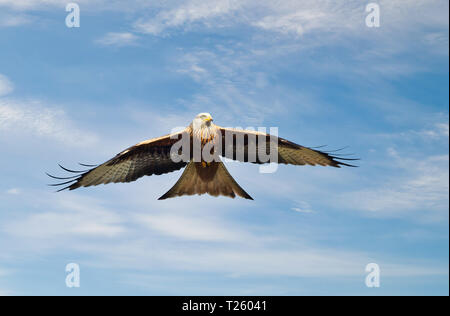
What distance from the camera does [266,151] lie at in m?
10.6

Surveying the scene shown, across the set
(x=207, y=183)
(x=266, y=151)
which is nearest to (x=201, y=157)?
(x=207, y=183)

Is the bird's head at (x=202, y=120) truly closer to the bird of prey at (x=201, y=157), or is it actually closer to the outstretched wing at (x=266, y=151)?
the bird of prey at (x=201, y=157)

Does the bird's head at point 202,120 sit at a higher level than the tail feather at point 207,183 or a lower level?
higher

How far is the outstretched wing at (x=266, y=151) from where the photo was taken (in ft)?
33.3

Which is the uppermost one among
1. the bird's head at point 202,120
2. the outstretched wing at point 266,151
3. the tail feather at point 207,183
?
the bird's head at point 202,120

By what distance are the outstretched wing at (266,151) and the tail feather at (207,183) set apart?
694 millimetres

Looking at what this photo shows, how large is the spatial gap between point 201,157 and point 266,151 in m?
1.82

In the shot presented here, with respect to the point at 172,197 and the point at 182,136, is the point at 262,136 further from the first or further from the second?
the point at 172,197

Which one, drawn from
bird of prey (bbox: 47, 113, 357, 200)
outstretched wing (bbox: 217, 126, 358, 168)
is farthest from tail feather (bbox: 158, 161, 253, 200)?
outstretched wing (bbox: 217, 126, 358, 168)

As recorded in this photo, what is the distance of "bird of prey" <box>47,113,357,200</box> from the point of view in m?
9.61

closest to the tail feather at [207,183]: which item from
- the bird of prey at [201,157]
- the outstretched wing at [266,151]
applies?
the bird of prey at [201,157]
